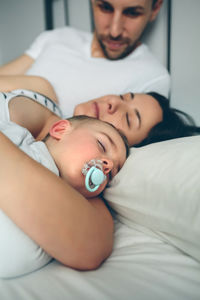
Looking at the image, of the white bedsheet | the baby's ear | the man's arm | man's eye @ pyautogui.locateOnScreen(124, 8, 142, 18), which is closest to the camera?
the white bedsheet

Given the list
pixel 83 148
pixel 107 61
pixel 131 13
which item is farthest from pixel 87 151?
pixel 131 13

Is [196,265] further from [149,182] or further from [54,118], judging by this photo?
[54,118]

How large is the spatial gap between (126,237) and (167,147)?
294mm

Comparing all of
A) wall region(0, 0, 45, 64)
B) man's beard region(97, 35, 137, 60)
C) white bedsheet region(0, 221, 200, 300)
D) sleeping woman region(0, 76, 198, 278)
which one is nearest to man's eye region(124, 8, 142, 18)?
man's beard region(97, 35, 137, 60)

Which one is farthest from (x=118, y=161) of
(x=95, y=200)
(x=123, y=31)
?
(x=123, y=31)

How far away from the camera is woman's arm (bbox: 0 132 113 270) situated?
507mm

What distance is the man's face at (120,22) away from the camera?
1.34 m

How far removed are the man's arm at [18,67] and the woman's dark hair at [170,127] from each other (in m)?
0.90

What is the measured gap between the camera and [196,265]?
1.84ft

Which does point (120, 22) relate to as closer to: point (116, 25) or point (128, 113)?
point (116, 25)

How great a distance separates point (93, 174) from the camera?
2.13 feet

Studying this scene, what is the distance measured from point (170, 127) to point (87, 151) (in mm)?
591

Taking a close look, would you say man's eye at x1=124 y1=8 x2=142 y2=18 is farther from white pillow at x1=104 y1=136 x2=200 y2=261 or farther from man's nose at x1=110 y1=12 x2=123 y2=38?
white pillow at x1=104 y1=136 x2=200 y2=261

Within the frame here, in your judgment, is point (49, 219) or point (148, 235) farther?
point (148, 235)
